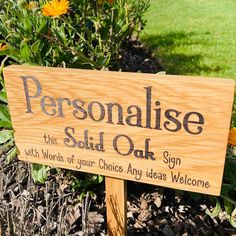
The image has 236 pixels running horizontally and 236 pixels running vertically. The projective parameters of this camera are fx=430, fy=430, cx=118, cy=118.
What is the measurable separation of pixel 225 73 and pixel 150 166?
2849 millimetres

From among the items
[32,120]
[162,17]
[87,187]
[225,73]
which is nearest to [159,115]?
[32,120]

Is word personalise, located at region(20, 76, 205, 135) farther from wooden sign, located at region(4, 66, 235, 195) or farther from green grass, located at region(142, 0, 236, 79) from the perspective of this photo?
green grass, located at region(142, 0, 236, 79)

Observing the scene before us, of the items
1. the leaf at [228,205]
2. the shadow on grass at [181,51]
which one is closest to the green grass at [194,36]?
the shadow on grass at [181,51]

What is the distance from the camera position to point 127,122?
1.47 metres

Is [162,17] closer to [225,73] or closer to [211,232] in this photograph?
[225,73]

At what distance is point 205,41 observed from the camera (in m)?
5.32

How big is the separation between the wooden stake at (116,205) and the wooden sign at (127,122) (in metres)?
0.10

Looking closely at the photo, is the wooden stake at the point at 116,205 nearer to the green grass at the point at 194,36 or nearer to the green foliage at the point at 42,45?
the green foliage at the point at 42,45

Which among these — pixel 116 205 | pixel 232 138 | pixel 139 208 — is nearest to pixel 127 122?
pixel 116 205

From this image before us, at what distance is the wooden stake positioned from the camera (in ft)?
5.48

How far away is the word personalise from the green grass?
8.99ft

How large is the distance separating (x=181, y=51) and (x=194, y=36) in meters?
0.77

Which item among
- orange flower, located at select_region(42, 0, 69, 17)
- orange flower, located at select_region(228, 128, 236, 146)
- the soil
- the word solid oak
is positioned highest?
orange flower, located at select_region(42, 0, 69, 17)

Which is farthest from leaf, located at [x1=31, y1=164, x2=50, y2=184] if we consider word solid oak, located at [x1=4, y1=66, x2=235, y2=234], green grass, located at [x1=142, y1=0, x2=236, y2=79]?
green grass, located at [x1=142, y1=0, x2=236, y2=79]
